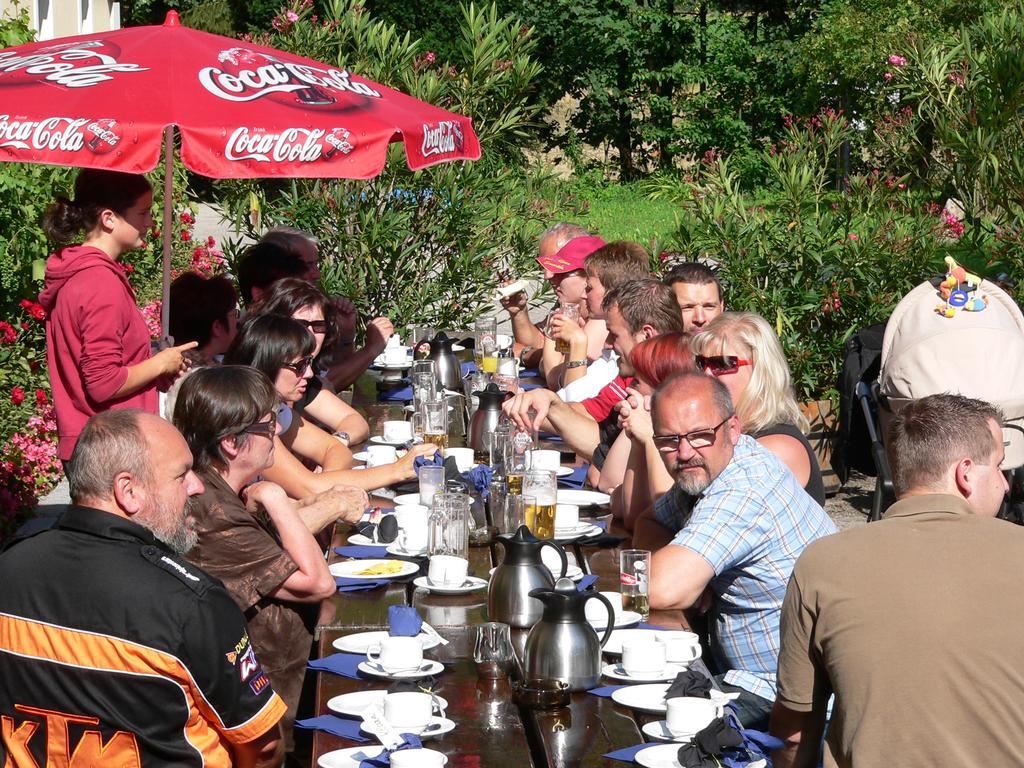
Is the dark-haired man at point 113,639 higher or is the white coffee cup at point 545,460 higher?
the dark-haired man at point 113,639

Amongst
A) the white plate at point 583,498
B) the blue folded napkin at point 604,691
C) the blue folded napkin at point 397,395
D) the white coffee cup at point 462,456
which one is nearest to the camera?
the blue folded napkin at point 604,691

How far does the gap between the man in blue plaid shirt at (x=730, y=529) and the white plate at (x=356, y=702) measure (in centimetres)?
98

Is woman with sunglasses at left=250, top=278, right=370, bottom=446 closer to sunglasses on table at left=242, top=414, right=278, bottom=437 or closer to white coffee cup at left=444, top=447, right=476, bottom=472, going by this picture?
white coffee cup at left=444, top=447, right=476, bottom=472

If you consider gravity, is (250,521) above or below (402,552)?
above

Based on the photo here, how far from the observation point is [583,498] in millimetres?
5168

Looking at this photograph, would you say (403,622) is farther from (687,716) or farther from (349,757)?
(687,716)

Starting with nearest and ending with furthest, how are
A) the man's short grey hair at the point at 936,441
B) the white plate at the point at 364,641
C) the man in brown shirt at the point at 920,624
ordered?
the man in brown shirt at the point at 920,624 < the man's short grey hair at the point at 936,441 < the white plate at the point at 364,641

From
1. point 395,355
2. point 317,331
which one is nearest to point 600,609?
point 317,331

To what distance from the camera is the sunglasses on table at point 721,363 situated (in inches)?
182

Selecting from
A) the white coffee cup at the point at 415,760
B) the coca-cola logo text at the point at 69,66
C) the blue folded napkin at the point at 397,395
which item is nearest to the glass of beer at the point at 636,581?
the white coffee cup at the point at 415,760

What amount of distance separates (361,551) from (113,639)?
1.79 meters

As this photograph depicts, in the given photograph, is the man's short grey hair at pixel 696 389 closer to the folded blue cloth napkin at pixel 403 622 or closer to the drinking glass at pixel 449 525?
the drinking glass at pixel 449 525

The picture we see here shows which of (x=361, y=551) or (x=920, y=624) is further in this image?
(x=361, y=551)

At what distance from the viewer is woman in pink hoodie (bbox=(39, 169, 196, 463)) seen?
16.2 feet
